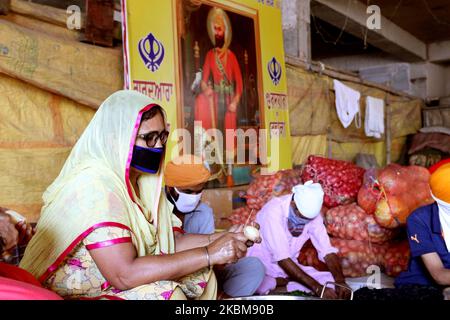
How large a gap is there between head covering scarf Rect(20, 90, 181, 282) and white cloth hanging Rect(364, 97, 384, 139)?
18.7ft

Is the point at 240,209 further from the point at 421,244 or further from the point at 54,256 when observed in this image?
the point at 54,256

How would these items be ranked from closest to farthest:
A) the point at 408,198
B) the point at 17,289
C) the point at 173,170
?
the point at 17,289 < the point at 173,170 < the point at 408,198

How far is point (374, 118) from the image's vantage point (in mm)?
7273

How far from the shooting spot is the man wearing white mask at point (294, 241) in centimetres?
289

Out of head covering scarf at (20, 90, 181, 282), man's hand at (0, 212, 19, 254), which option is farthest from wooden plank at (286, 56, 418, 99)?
man's hand at (0, 212, 19, 254)

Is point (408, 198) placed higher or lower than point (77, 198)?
lower

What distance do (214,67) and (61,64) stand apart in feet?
5.11

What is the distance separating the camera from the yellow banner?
10.8ft

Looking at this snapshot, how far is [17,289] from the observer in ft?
2.73

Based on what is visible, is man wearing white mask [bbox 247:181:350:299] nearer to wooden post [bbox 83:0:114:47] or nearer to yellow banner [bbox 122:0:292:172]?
yellow banner [bbox 122:0:292:172]

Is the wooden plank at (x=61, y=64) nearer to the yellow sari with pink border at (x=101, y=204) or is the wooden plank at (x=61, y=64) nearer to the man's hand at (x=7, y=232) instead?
the yellow sari with pink border at (x=101, y=204)
